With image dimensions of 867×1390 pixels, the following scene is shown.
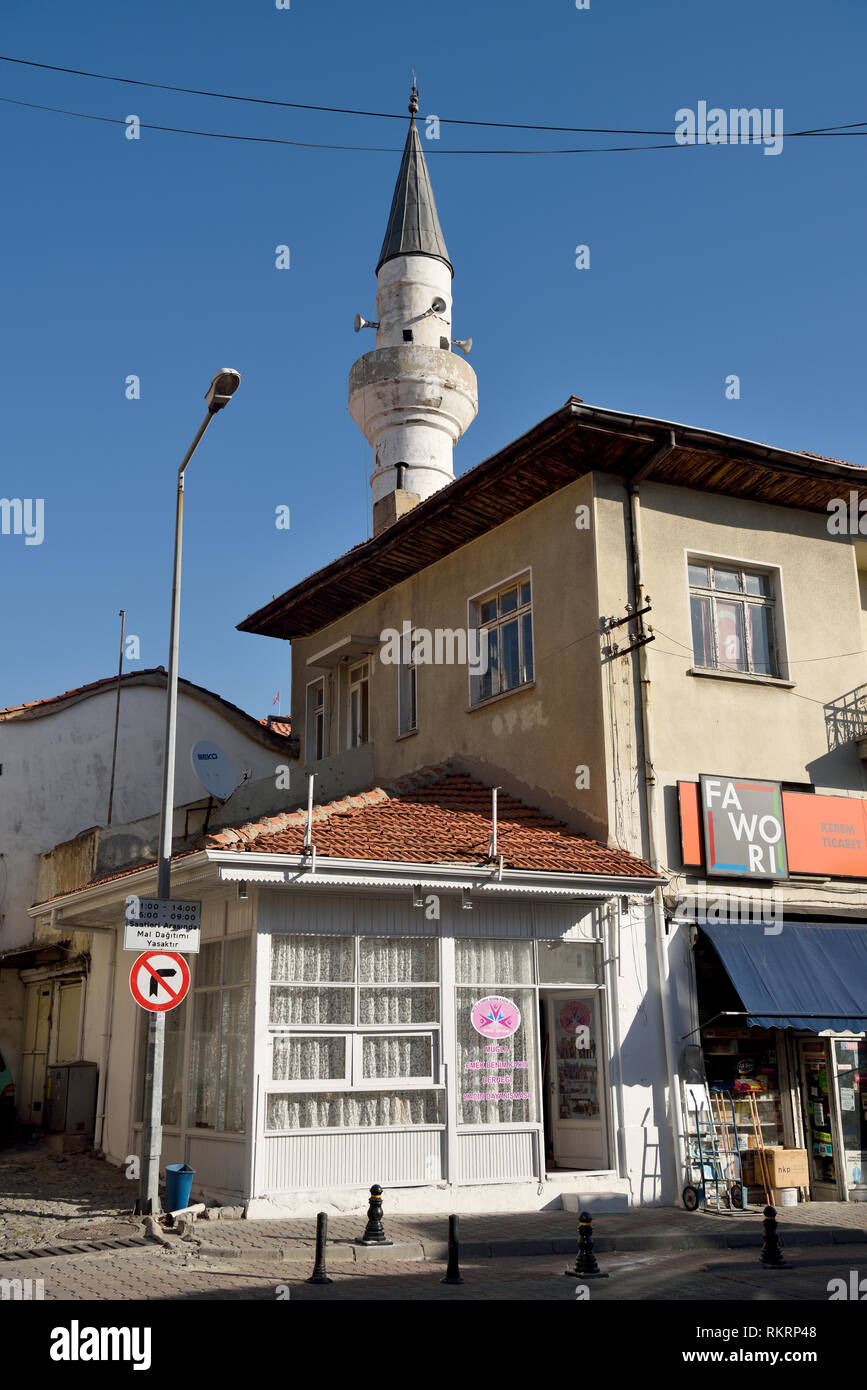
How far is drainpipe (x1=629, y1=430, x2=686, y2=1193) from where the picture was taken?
14.3 m

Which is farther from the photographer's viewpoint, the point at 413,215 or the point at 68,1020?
the point at 413,215

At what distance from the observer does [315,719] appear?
23781mm

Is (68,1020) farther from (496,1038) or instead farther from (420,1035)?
(496,1038)

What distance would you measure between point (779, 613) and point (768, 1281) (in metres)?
9.44

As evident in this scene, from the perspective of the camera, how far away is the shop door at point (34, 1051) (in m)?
21.2

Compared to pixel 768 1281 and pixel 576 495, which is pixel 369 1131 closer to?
pixel 768 1281

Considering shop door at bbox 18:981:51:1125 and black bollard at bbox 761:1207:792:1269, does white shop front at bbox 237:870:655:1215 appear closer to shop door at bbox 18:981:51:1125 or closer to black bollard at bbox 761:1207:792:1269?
black bollard at bbox 761:1207:792:1269

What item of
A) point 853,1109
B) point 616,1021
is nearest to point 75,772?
point 616,1021

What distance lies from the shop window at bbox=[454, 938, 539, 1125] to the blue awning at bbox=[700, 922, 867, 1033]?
7.82ft

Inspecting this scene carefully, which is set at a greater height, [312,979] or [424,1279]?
[312,979]

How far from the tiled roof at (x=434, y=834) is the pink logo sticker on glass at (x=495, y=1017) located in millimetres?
1661

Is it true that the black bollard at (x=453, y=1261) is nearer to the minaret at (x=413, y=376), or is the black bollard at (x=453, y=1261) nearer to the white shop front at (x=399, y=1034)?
the white shop front at (x=399, y=1034)

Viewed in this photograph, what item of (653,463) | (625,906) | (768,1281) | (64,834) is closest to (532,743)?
(625,906)

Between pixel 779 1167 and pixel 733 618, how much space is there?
689cm
